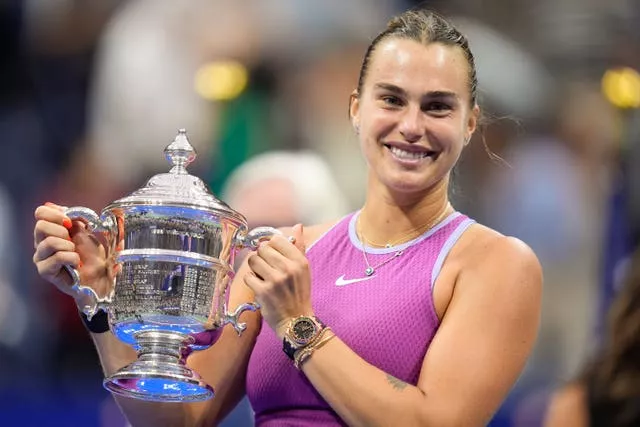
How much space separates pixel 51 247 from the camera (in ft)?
6.79

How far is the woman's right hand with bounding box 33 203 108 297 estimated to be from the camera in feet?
6.79

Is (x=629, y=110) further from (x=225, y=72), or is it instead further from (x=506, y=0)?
(x=225, y=72)

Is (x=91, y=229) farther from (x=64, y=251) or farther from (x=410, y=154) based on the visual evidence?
(x=410, y=154)

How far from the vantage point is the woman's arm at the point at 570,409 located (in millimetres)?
1393

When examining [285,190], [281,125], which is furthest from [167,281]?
[281,125]

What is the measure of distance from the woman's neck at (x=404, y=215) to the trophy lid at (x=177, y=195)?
29 cm

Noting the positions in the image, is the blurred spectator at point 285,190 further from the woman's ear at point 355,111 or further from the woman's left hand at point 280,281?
the woman's left hand at point 280,281

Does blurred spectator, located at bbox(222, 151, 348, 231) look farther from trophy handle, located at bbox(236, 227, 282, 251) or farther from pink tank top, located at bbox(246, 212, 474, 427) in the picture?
trophy handle, located at bbox(236, 227, 282, 251)

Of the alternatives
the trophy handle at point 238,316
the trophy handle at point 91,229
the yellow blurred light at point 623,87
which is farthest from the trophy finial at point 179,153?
the yellow blurred light at point 623,87

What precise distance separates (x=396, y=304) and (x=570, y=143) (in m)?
2.04

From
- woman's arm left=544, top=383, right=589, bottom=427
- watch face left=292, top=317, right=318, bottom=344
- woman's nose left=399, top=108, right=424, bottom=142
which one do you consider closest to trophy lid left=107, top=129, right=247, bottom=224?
watch face left=292, top=317, right=318, bottom=344

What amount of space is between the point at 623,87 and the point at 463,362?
211 cm

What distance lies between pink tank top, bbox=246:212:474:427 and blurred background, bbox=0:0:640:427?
4.54 feet

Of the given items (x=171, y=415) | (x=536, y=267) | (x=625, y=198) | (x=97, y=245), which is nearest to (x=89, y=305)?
(x=97, y=245)
